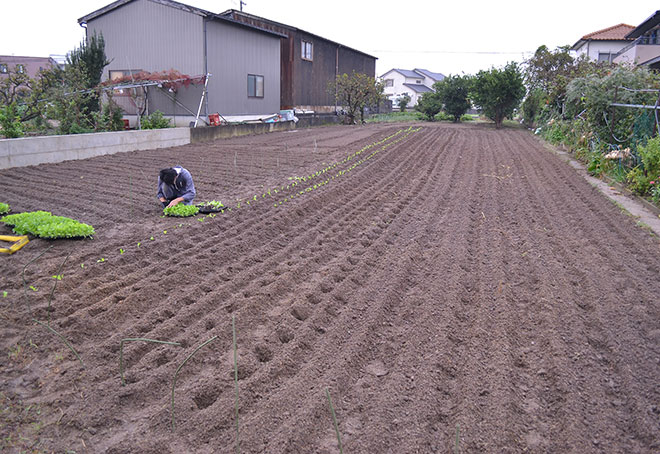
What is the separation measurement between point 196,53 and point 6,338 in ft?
55.4

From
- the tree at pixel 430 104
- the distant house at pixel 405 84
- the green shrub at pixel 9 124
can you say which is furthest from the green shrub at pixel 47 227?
the distant house at pixel 405 84

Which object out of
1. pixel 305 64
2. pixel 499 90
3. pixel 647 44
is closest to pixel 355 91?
pixel 305 64

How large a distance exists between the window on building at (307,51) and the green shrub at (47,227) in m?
23.8

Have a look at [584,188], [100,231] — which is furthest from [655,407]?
[584,188]

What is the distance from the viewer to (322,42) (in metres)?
29.9

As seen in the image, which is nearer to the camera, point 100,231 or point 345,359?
point 345,359

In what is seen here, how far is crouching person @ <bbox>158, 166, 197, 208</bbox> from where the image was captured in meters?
6.89

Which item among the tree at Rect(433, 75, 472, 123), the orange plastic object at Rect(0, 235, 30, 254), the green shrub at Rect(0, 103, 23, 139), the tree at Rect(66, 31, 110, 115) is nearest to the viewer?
the orange plastic object at Rect(0, 235, 30, 254)

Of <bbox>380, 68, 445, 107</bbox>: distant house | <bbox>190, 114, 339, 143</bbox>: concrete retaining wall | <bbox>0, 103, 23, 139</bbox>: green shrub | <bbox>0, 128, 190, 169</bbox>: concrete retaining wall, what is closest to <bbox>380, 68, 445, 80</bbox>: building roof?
<bbox>380, 68, 445, 107</bbox>: distant house

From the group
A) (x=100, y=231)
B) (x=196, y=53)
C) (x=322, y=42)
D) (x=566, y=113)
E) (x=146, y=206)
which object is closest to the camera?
(x=100, y=231)

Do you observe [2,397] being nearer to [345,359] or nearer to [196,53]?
[345,359]

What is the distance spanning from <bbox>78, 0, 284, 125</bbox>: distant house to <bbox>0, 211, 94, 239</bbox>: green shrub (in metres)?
12.7

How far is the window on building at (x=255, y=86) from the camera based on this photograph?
21.7 metres

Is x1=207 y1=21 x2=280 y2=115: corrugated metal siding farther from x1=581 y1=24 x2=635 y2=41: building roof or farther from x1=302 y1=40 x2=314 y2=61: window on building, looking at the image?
x1=581 y1=24 x2=635 y2=41: building roof
